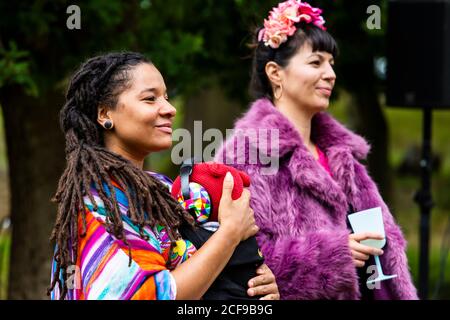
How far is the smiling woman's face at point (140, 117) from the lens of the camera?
2.22 m

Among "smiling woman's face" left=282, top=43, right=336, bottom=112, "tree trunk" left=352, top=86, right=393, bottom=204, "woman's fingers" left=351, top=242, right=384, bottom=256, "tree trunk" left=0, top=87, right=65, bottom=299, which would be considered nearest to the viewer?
"woman's fingers" left=351, top=242, right=384, bottom=256

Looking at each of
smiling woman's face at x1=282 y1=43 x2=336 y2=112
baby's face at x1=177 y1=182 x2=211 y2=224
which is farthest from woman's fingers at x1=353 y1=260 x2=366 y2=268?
baby's face at x1=177 y1=182 x2=211 y2=224

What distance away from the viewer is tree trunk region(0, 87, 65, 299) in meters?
5.18

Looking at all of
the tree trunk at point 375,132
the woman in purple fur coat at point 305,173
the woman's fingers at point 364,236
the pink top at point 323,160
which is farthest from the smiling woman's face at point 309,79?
the tree trunk at point 375,132

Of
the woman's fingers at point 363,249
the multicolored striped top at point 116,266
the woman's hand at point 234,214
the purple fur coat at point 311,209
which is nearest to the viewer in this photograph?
the multicolored striped top at point 116,266

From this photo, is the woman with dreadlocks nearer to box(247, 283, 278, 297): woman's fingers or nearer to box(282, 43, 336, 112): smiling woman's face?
box(247, 283, 278, 297): woman's fingers

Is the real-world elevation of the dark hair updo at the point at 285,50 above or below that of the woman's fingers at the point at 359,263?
above

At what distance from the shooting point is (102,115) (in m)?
2.24

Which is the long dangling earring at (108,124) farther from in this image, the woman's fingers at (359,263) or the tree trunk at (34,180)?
the tree trunk at (34,180)

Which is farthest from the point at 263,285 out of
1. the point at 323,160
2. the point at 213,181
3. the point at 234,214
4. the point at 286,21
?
the point at 286,21

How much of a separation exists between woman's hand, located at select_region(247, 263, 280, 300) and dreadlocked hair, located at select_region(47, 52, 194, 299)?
0.89ft

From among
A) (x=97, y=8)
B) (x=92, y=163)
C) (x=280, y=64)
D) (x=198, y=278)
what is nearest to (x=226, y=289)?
(x=198, y=278)

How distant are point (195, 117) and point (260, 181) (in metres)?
7.82
